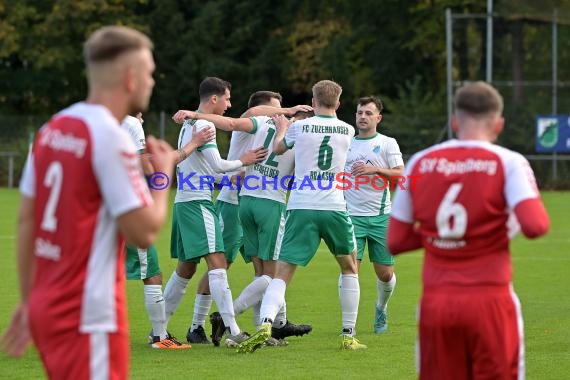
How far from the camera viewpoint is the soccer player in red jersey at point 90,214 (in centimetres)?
433

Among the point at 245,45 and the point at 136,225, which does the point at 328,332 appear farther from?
the point at 245,45

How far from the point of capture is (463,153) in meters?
5.12

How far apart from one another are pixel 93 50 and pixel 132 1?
42534 millimetres

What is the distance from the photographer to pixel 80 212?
4.38 metres

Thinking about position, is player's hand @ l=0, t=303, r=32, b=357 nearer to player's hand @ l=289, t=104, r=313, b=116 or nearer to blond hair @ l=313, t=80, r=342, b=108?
blond hair @ l=313, t=80, r=342, b=108

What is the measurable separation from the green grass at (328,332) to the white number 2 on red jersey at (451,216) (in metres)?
3.64

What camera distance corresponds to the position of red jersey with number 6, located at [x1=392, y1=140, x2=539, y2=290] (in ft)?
16.6

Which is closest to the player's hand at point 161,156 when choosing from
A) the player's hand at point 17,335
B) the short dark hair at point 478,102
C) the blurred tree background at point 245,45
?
the player's hand at point 17,335

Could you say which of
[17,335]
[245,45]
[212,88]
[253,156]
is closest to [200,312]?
[253,156]

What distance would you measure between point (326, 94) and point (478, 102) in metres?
4.71

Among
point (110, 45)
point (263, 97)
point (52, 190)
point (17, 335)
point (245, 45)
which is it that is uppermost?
point (245, 45)

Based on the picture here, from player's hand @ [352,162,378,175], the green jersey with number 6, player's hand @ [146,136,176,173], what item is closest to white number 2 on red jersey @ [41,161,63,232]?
player's hand @ [146,136,176,173]

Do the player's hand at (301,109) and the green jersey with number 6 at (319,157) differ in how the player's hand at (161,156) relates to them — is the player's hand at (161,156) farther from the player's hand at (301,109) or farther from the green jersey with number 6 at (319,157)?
the player's hand at (301,109)

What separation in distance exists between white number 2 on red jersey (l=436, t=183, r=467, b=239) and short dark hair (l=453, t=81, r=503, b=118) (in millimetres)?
337
